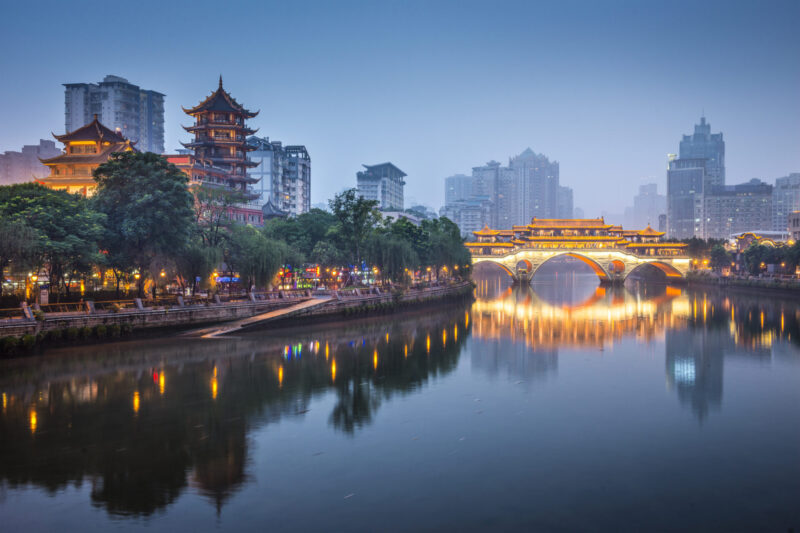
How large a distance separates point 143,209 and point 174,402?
12764mm

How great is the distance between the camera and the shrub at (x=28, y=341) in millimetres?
19688

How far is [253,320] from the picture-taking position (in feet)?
90.6

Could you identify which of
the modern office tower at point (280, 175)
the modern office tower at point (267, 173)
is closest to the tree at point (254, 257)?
the modern office tower at point (280, 175)

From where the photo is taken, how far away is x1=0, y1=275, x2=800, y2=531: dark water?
9.44 m

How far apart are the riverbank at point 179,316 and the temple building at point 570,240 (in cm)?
3051

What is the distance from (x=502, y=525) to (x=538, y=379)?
11.0 m

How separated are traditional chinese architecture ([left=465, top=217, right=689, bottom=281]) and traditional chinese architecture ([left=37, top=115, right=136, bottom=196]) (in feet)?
132

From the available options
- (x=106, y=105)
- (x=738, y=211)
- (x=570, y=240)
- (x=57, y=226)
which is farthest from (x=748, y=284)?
(x=738, y=211)

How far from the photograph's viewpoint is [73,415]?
46.3ft

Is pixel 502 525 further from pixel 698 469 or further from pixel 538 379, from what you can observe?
pixel 538 379

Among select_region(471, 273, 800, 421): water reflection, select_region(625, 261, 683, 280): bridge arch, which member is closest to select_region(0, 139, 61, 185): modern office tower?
select_region(471, 273, 800, 421): water reflection

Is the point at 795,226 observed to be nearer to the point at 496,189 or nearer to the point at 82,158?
the point at 82,158

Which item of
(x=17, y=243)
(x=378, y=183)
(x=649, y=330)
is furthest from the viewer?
(x=378, y=183)

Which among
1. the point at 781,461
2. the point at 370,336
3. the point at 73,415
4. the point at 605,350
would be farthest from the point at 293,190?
the point at 781,461
